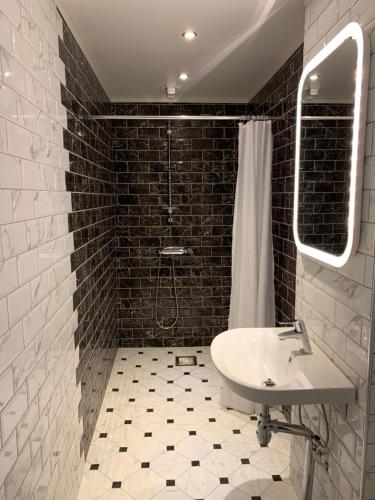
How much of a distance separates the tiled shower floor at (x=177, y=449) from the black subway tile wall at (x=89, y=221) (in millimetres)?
176

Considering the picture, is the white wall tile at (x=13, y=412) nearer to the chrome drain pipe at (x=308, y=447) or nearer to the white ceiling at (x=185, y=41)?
the chrome drain pipe at (x=308, y=447)

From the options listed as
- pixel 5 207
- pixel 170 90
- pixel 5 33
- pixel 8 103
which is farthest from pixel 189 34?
pixel 5 207

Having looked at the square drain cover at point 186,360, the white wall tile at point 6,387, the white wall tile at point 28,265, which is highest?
the white wall tile at point 28,265

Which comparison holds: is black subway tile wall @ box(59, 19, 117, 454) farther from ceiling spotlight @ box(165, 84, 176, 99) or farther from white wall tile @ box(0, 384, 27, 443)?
white wall tile @ box(0, 384, 27, 443)

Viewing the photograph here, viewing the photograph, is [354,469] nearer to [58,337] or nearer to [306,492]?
[306,492]

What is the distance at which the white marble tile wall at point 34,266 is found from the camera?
1188mm

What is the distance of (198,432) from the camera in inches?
105

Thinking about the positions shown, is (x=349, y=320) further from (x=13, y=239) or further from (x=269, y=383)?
(x=13, y=239)

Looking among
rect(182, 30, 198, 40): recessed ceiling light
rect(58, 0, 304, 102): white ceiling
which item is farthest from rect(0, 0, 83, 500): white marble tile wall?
rect(182, 30, 198, 40): recessed ceiling light

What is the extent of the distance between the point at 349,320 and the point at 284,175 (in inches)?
62.1

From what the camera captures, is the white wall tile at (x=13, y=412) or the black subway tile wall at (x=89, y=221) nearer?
the white wall tile at (x=13, y=412)

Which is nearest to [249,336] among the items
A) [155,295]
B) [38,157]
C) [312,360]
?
[312,360]

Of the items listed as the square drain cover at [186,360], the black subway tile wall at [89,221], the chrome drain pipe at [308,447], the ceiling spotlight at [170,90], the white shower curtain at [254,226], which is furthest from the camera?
the square drain cover at [186,360]

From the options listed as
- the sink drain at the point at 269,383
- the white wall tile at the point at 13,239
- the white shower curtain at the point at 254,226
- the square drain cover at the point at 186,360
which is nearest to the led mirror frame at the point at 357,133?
the sink drain at the point at 269,383
